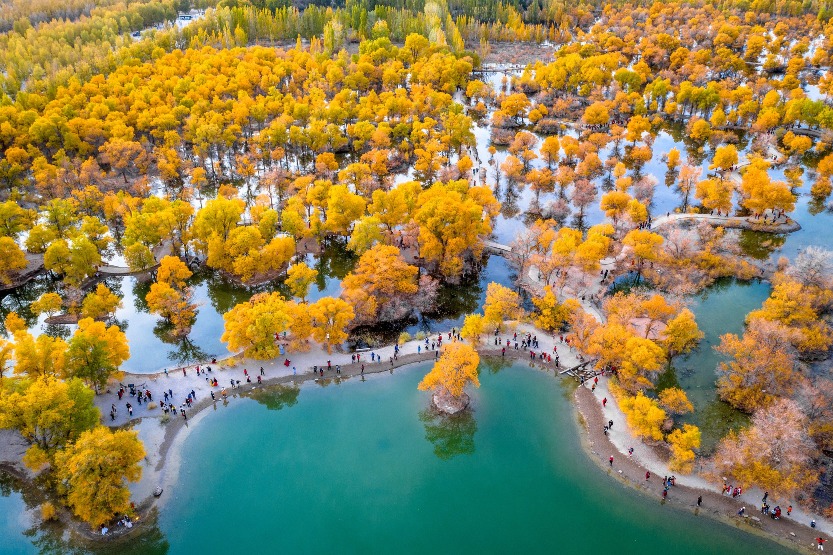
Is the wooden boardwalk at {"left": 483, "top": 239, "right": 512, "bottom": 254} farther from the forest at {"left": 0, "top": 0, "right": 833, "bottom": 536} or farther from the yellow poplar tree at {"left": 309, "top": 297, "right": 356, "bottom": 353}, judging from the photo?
the yellow poplar tree at {"left": 309, "top": 297, "right": 356, "bottom": 353}

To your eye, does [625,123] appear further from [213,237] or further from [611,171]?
[213,237]

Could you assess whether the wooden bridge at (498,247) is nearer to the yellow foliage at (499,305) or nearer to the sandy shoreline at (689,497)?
the yellow foliage at (499,305)

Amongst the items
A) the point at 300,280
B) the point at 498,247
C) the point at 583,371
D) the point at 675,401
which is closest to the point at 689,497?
the point at 675,401

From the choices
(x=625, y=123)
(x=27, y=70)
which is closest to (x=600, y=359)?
(x=625, y=123)

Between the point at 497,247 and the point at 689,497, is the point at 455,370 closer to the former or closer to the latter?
the point at 689,497

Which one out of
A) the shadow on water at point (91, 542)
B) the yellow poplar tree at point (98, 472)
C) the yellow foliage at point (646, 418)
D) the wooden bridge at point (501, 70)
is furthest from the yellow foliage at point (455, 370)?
the wooden bridge at point (501, 70)

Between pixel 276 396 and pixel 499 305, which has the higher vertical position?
pixel 499 305
